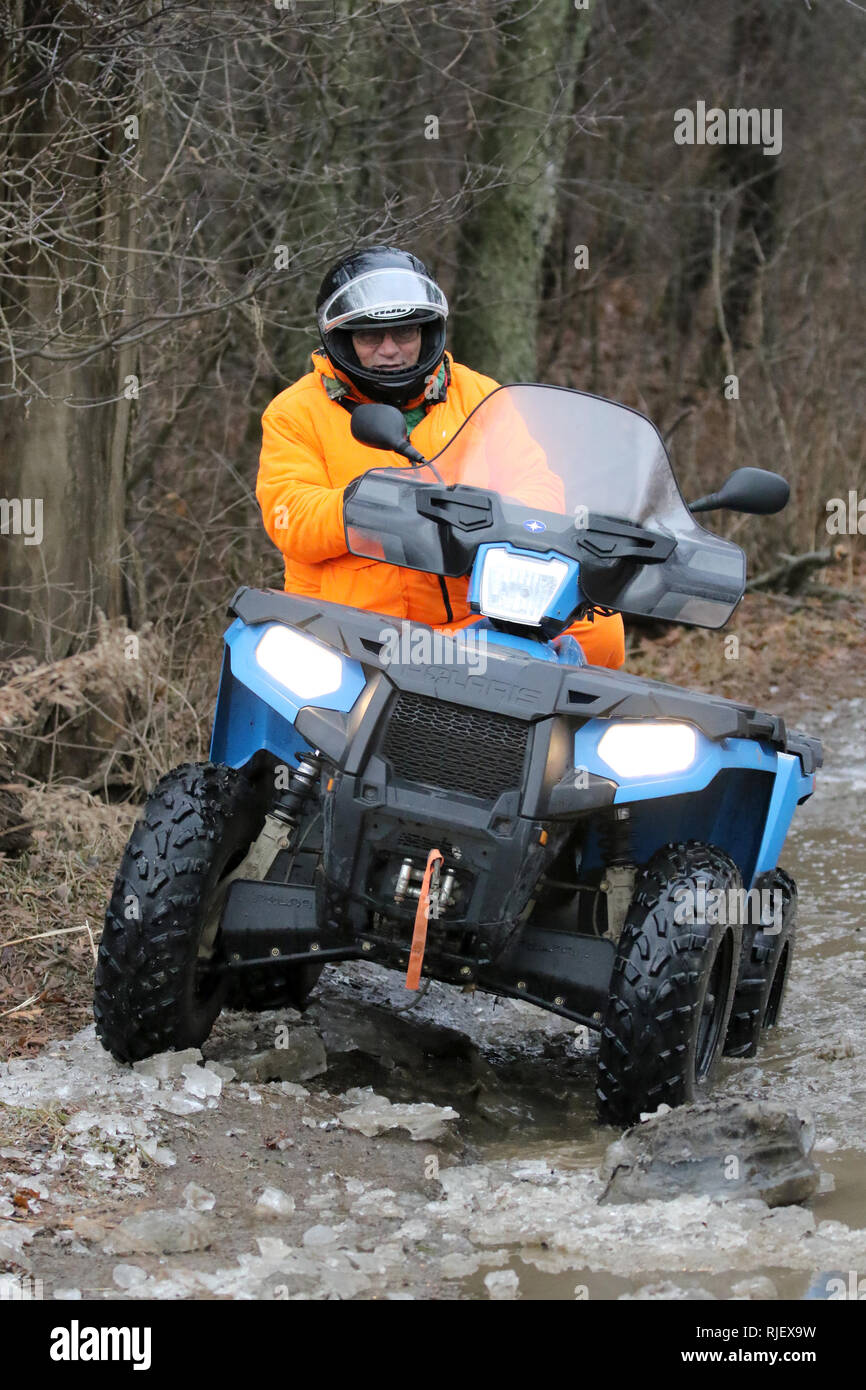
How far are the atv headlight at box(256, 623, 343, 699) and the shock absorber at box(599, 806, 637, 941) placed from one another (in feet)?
2.74

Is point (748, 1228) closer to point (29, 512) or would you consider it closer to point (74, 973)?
point (74, 973)

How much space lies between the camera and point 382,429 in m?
4.70

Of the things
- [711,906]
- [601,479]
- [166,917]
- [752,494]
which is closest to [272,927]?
[166,917]

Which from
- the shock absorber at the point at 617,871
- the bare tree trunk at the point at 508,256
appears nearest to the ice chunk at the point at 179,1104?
the shock absorber at the point at 617,871

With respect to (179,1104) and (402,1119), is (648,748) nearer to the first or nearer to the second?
(402,1119)

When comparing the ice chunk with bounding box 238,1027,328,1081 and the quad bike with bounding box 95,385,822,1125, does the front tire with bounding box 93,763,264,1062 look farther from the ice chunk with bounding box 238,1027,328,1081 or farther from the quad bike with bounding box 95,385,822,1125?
the ice chunk with bounding box 238,1027,328,1081

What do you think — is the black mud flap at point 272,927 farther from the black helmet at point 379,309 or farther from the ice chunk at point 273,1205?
the black helmet at point 379,309

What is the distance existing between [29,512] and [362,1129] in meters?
3.14

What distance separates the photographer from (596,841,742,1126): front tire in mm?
4270

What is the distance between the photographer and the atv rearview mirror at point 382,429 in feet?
15.4

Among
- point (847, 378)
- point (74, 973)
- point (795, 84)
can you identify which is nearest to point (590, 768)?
point (74, 973)

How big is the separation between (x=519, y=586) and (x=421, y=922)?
878mm

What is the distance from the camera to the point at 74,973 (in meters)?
5.52

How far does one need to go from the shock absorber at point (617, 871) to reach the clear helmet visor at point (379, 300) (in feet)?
5.34
